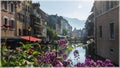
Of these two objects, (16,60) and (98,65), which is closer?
(98,65)

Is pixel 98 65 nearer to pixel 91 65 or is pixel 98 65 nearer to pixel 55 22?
pixel 91 65

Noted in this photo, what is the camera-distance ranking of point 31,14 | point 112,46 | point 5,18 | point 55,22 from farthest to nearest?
point 55,22
point 31,14
point 5,18
point 112,46

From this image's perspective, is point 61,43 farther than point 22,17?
No

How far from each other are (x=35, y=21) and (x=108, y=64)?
38.7 m

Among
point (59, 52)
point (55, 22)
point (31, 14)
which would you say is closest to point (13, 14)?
point (31, 14)

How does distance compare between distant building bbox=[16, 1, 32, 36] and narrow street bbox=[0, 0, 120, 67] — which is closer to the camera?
narrow street bbox=[0, 0, 120, 67]

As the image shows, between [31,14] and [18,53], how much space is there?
35.8m

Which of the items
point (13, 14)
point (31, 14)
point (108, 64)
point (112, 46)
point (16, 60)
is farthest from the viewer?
point (31, 14)

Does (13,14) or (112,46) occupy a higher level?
(13,14)

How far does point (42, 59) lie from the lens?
3.26m

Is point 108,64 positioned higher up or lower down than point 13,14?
lower down

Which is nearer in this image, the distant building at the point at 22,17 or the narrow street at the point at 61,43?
the narrow street at the point at 61,43

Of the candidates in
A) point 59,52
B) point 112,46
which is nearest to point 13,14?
point 112,46

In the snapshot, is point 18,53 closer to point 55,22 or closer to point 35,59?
point 35,59
